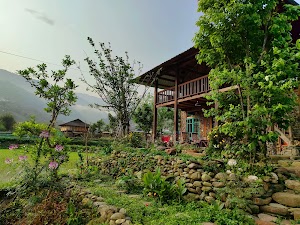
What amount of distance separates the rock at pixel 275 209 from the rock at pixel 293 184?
45cm

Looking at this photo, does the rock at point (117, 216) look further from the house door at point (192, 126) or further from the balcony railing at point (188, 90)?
the house door at point (192, 126)

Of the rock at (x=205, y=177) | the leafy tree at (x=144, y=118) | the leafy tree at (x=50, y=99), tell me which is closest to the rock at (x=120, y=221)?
the rock at (x=205, y=177)

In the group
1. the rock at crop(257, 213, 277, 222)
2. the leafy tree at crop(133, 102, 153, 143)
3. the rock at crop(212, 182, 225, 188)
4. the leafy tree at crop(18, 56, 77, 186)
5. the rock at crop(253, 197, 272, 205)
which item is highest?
the leafy tree at crop(133, 102, 153, 143)

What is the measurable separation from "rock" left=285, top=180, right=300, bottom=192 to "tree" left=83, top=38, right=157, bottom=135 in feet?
25.6

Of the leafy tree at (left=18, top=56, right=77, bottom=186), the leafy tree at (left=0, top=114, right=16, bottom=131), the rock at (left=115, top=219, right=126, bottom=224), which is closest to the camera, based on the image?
the rock at (left=115, top=219, right=126, bottom=224)

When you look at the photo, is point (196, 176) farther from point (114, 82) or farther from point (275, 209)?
point (114, 82)

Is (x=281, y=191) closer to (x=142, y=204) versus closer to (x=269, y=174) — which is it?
(x=269, y=174)

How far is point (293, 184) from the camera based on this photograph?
346 cm

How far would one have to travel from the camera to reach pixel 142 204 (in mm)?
3629

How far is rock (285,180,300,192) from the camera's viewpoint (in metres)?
3.41

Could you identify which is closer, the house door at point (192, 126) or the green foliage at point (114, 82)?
A: the green foliage at point (114, 82)

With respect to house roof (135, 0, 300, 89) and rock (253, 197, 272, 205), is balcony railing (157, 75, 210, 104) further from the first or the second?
rock (253, 197, 272, 205)

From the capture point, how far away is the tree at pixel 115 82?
35.0 ft

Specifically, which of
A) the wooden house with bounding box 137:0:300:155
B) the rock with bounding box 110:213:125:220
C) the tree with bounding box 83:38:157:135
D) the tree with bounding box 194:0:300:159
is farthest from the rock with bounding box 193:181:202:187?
the tree with bounding box 83:38:157:135
